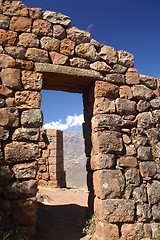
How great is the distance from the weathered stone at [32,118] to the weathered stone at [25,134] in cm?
10

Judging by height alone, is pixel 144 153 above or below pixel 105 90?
below

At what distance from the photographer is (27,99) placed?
13.7ft

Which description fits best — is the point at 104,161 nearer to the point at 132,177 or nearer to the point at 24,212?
the point at 132,177

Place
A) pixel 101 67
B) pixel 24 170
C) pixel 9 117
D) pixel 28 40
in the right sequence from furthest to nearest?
pixel 101 67 < pixel 28 40 < pixel 9 117 < pixel 24 170

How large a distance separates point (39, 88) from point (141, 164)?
260cm

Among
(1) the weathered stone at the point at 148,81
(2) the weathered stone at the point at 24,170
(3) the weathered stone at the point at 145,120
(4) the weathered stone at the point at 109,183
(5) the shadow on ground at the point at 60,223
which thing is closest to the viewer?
(2) the weathered stone at the point at 24,170

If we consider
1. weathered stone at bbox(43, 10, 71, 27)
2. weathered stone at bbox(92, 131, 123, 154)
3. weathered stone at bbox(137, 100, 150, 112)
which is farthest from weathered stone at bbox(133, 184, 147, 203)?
weathered stone at bbox(43, 10, 71, 27)

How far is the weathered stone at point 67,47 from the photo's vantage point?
15.4 feet

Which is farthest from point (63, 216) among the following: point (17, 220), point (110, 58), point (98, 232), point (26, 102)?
point (110, 58)

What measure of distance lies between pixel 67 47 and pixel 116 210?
344 centimetres


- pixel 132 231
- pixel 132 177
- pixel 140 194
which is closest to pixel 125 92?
pixel 132 177

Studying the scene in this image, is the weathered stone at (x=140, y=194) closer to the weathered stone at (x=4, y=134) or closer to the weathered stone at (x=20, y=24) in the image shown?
the weathered stone at (x=4, y=134)

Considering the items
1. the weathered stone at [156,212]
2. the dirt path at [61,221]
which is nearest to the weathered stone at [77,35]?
the weathered stone at [156,212]

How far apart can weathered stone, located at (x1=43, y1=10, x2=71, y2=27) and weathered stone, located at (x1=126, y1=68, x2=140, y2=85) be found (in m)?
1.75
